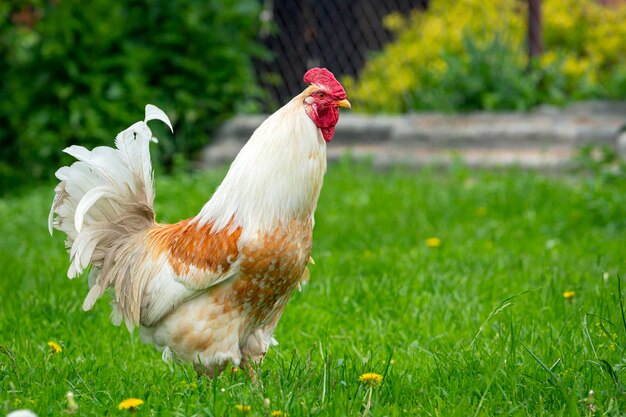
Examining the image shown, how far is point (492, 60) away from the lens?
28.4 ft

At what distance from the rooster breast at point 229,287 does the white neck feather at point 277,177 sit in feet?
0.17

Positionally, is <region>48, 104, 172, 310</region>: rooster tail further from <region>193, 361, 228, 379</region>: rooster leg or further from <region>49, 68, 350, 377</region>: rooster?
<region>193, 361, 228, 379</region>: rooster leg

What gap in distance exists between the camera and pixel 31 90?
9.03m

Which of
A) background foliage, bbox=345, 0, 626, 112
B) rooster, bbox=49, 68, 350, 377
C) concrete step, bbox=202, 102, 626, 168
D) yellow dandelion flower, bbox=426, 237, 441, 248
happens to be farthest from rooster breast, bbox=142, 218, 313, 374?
background foliage, bbox=345, 0, 626, 112

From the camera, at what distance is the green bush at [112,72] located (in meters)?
8.91

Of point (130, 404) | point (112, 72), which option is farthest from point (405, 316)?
point (112, 72)

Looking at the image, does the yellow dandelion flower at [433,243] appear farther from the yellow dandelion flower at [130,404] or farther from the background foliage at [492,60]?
the yellow dandelion flower at [130,404]

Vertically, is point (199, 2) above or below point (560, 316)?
above

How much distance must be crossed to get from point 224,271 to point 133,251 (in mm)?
494

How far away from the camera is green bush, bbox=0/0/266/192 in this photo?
29.2 ft

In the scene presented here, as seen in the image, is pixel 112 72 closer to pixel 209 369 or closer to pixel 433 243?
pixel 433 243

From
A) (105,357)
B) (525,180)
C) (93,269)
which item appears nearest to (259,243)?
(93,269)

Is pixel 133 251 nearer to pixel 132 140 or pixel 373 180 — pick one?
pixel 132 140

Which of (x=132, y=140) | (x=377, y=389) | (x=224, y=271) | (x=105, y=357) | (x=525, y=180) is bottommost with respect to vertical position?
(x=525, y=180)
